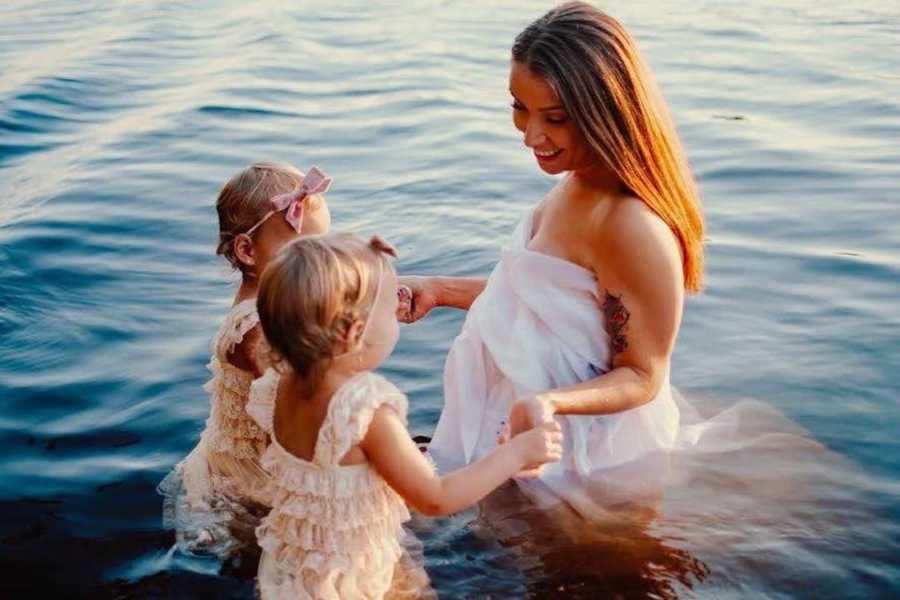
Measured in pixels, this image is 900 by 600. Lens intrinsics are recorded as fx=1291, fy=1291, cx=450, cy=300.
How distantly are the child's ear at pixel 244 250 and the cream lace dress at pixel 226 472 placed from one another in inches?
5.6

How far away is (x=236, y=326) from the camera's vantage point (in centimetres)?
434

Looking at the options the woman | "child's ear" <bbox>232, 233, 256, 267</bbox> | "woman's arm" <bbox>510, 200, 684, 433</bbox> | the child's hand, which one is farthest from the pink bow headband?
the child's hand

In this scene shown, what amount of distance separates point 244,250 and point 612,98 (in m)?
1.35

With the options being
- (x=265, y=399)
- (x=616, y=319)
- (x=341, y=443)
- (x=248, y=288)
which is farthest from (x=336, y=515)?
(x=616, y=319)

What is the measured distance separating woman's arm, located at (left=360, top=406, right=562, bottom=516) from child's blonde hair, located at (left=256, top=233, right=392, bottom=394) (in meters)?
0.25

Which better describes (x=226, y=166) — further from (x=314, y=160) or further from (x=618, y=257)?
(x=618, y=257)

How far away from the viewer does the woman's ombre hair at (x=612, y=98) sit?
4160 mm

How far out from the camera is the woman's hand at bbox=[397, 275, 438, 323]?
16.6ft

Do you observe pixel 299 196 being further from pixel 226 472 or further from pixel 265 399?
pixel 226 472

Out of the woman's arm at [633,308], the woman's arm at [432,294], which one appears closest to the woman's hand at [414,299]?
the woman's arm at [432,294]

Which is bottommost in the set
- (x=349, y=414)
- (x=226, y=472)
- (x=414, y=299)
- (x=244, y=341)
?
(x=226, y=472)

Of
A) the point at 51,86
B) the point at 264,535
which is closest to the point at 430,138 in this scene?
the point at 51,86

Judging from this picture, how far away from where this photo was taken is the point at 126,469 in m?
5.25

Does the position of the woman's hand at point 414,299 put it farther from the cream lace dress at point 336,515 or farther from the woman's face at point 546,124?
the cream lace dress at point 336,515
